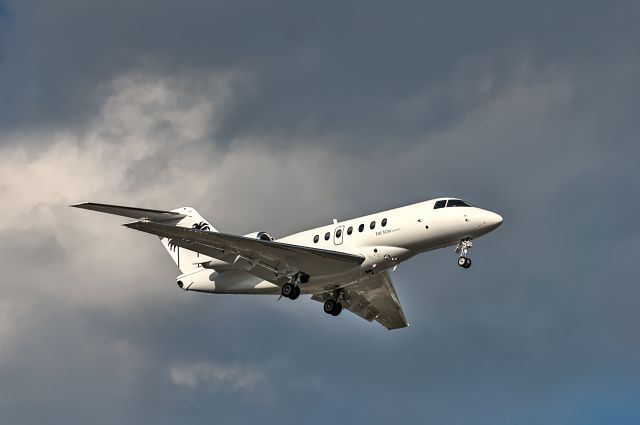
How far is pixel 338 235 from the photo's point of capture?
44.8 meters

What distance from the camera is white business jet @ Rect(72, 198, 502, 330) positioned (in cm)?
4281

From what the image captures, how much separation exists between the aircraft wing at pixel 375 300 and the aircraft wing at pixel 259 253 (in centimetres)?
265

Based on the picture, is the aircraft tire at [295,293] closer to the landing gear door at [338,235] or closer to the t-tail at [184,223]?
the landing gear door at [338,235]

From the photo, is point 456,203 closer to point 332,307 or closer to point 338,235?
point 338,235

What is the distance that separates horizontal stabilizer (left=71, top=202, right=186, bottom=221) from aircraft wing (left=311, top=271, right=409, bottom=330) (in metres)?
7.00

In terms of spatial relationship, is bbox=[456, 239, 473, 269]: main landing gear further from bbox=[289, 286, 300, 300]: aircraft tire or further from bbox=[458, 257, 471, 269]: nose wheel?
bbox=[289, 286, 300, 300]: aircraft tire

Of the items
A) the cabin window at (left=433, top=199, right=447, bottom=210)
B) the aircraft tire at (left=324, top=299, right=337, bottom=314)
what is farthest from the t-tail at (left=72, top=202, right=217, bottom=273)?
the cabin window at (left=433, top=199, right=447, bottom=210)

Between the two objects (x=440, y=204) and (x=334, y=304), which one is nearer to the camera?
(x=440, y=204)

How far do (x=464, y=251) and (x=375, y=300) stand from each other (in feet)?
26.1

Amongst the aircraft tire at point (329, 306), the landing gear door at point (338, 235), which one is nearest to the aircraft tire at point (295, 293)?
the landing gear door at point (338, 235)

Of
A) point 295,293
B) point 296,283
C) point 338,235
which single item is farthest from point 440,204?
point 295,293

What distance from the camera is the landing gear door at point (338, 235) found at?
147ft

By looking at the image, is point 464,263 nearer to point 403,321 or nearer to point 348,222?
point 348,222

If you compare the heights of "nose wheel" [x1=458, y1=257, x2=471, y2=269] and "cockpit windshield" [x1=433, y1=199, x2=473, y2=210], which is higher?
"cockpit windshield" [x1=433, y1=199, x2=473, y2=210]
